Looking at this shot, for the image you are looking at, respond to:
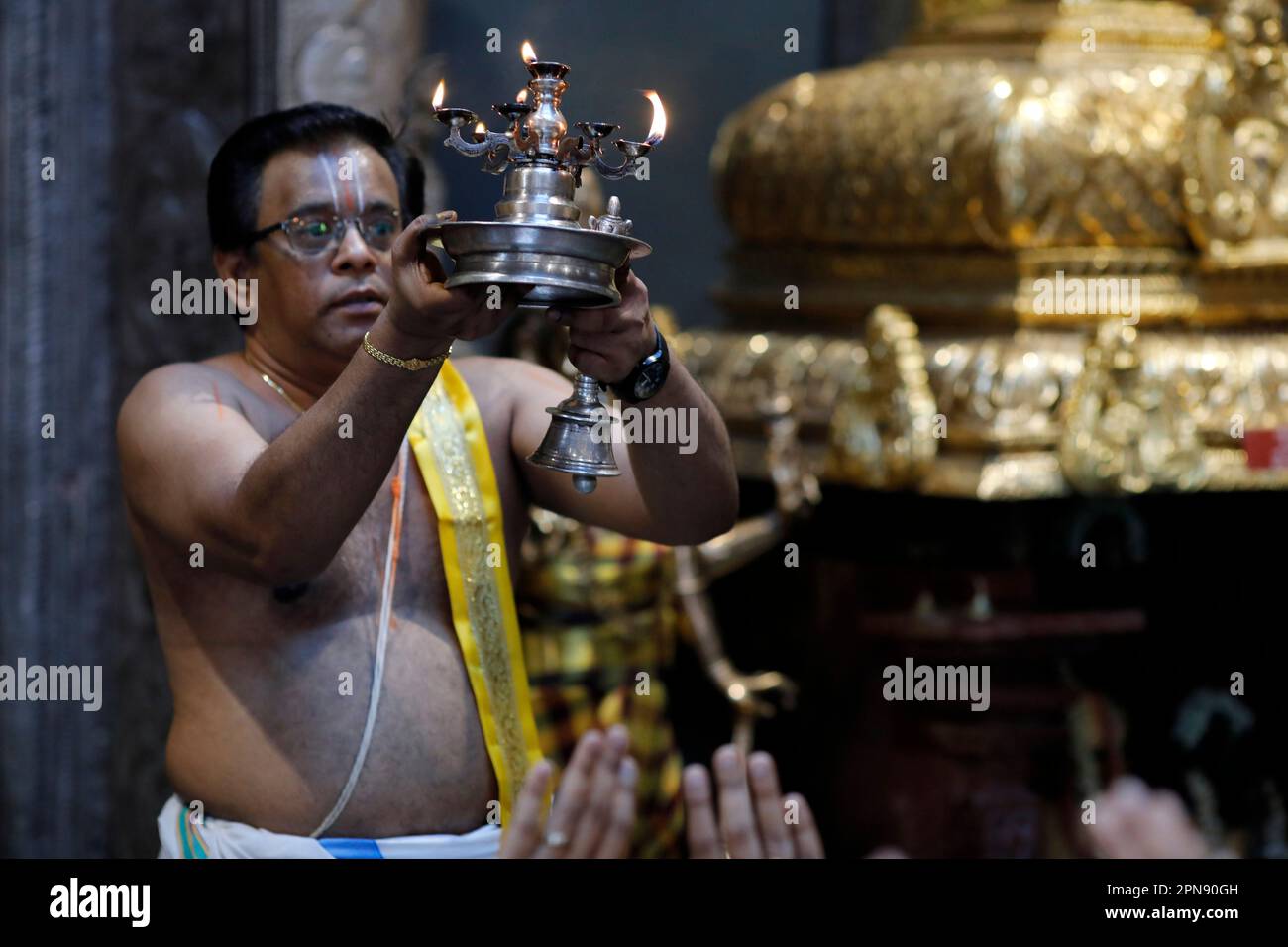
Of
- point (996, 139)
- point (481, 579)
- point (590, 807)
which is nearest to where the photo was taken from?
point (590, 807)

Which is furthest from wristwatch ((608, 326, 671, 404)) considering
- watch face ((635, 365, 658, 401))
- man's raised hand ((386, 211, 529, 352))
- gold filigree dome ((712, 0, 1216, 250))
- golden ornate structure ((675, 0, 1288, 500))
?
gold filigree dome ((712, 0, 1216, 250))

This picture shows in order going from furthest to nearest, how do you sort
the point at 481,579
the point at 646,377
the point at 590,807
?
the point at 481,579, the point at 646,377, the point at 590,807

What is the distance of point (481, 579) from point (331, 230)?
17.4 inches

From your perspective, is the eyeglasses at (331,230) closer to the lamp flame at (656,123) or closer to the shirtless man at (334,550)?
the shirtless man at (334,550)

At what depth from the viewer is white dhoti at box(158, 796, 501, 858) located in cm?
199

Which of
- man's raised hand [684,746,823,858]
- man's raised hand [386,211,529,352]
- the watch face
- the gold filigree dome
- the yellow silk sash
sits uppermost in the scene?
the gold filigree dome

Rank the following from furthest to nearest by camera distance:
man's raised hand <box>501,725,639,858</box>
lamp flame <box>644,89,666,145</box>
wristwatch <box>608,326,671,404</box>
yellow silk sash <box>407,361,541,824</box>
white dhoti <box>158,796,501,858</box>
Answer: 1. yellow silk sash <box>407,361,541,824</box>
2. white dhoti <box>158,796,501,858</box>
3. wristwatch <box>608,326,671,404</box>
4. lamp flame <box>644,89,666,145</box>
5. man's raised hand <box>501,725,639,858</box>

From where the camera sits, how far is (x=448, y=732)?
6.86 feet

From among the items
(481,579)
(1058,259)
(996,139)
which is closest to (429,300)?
(481,579)

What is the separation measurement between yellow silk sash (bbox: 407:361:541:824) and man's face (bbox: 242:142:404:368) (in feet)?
0.55

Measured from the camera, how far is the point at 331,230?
2.08 m

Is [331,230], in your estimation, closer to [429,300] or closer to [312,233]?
[312,233]

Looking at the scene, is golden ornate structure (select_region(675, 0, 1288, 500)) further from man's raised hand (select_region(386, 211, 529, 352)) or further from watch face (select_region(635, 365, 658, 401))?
man's raised hand (select_region(386, 211, 529, 352))

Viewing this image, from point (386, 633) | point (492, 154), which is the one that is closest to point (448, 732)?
point (386, 633)
